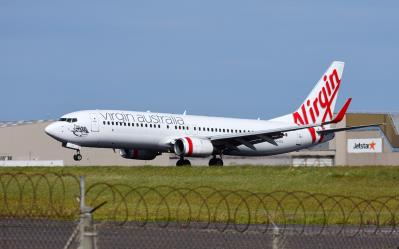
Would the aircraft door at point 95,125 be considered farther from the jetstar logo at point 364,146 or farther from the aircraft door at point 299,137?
the jetstar logo at point 364,146

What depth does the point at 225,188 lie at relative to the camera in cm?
3709

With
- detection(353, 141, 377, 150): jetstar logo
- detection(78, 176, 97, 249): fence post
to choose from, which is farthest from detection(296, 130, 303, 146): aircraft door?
detection(78, 176, 97, 249): fence post

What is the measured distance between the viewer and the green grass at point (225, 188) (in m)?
28.5

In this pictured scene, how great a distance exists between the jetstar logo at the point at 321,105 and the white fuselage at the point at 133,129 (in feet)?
22.3

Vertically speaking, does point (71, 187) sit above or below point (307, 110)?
below

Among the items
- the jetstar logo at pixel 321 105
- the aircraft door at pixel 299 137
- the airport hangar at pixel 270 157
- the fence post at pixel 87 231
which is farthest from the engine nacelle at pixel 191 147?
the fence post at pixel 87 231

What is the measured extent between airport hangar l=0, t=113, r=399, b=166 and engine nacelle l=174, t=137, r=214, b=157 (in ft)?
57.8

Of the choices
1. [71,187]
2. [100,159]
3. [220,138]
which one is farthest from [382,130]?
[71,187]

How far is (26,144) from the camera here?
83250 millimetres

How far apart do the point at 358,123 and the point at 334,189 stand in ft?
215

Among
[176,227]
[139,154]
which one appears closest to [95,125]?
[139,154]

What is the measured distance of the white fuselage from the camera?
5297 centimetres

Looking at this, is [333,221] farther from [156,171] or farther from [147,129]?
[147,129]

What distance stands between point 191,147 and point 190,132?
2692 mm
